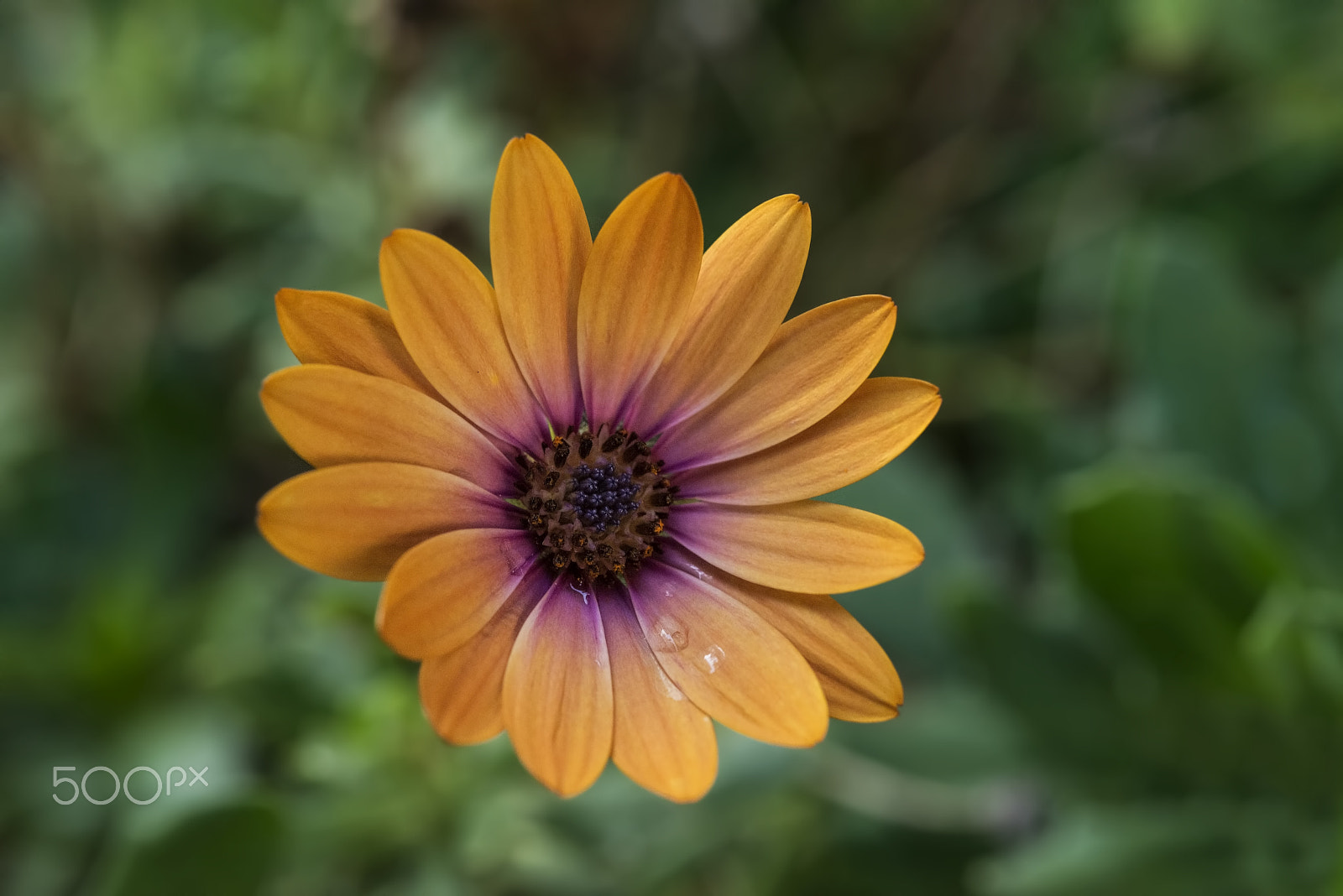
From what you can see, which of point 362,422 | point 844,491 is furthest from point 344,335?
point 844,491

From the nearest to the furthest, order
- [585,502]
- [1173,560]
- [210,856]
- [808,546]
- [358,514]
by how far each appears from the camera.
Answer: [358,514] → [808,546] → [585,502] → [210,856] → [1173,560]

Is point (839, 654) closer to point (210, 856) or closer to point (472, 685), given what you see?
point (472, 685)

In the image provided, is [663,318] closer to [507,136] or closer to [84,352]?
[507,136]

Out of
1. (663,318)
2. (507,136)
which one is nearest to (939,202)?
(507,136)

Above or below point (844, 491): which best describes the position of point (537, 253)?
below

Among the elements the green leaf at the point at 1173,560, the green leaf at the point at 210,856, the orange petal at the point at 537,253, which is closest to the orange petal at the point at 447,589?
the orange petal at the point at 537,253

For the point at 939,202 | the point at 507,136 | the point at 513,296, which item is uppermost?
the point at 939,202

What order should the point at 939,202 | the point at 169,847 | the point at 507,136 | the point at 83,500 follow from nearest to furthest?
1. the point at 169,847
2. the point at 83,500
3. the point at 507,136
4. the point at 939,202
